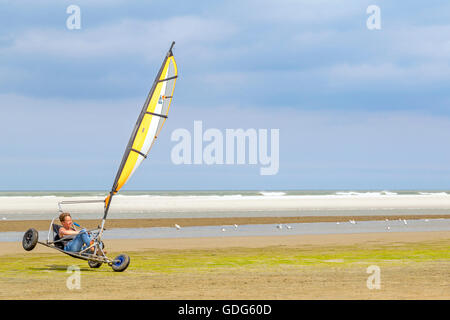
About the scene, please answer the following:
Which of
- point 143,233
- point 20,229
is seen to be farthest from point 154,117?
point 20,229

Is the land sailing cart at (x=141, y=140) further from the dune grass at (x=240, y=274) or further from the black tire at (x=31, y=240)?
the dune grass at (x=240, y=274)

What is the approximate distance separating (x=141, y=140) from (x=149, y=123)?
0.52m

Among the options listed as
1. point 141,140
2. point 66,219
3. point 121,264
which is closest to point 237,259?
point 121,264

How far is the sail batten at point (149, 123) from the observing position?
16141mm

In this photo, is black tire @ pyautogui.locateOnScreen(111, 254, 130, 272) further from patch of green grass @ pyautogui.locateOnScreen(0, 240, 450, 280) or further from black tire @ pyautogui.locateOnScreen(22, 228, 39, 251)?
black tire @ pyautogui.locateOnScreen(22, 228, 39, 251)

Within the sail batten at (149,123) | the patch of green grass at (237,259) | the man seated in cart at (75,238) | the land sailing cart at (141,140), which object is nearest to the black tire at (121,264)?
the land sailing cart at (141,140)

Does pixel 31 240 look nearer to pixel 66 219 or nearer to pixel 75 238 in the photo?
pixel 66 219

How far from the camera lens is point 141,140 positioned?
16.4 m

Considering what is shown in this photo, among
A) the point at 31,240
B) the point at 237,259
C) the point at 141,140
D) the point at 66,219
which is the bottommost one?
the point at 237,259
